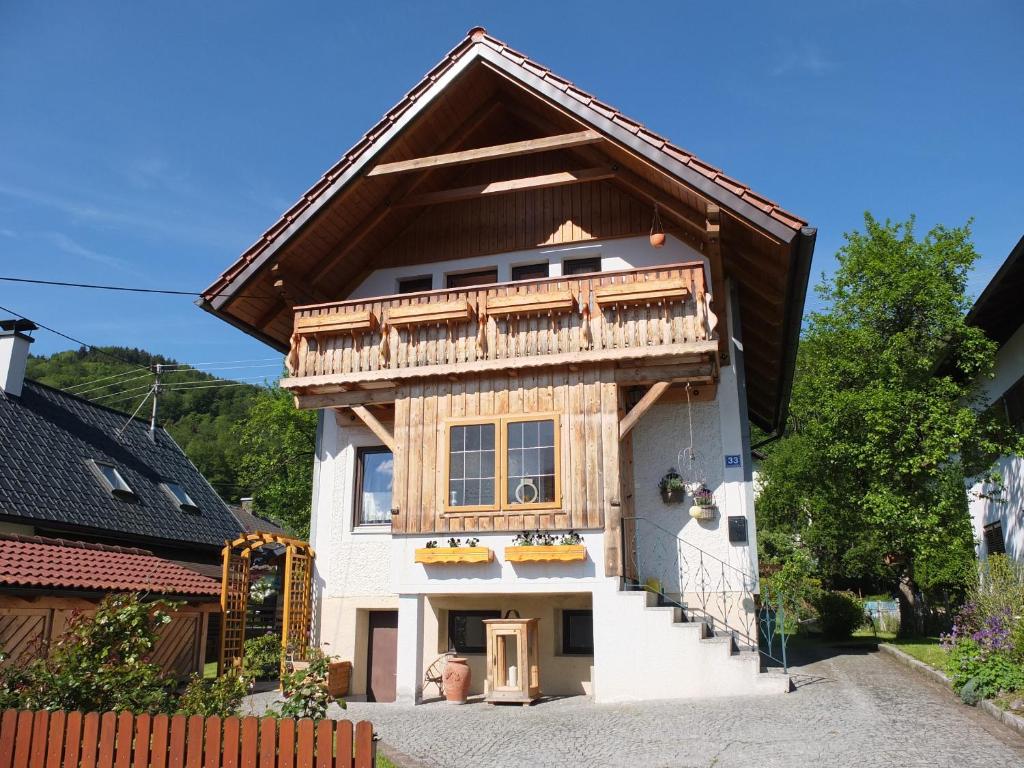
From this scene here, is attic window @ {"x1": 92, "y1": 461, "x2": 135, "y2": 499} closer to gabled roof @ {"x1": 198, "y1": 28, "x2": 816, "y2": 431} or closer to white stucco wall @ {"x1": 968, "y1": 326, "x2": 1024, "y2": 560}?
gabled roof @ {"x1": 198, "y1": 28, "x2": 816, "y2": 431}

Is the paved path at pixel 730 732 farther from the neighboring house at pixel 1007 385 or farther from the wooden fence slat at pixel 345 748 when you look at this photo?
the neighboring house at pixel 1007 385

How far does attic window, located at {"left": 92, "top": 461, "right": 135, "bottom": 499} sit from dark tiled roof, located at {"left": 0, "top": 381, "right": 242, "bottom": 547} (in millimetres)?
144

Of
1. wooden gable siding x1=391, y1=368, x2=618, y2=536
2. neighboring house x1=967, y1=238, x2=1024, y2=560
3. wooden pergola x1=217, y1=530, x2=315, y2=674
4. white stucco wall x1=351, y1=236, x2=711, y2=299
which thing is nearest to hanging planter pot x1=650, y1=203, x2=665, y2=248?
white stucco wall x1=351, y1=236, x2=711, y2=299

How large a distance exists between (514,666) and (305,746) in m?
6.91

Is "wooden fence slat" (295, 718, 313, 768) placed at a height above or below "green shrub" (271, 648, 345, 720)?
below

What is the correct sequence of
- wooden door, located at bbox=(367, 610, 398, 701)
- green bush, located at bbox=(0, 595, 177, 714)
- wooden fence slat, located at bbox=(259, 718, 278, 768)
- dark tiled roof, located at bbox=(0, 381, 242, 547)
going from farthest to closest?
dark tiled roof, located at bbox=(0, 381, 242, 547) < wooden door, located at bbox=(367, 610, 398, 701) < green bush, located at bbox=(0, 595, 177, 714) < wooden fence slat, located at bbox=(259, 718, 278, 768)

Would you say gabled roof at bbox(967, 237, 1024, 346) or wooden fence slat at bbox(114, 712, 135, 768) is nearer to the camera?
wooden fence slat at bbox(114, 712, 135, 768)

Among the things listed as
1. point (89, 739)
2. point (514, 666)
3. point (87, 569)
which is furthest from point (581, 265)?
point (89, 739)

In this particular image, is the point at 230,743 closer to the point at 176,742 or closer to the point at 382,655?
the point at 176,742

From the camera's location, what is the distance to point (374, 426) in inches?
550

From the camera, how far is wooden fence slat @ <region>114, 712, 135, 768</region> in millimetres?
6477

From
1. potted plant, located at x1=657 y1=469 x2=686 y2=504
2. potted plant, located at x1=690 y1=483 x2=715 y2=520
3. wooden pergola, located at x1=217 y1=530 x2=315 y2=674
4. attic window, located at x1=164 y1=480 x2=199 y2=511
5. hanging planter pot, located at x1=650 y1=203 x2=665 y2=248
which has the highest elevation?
hanging planter pot, located at x1=650 y1=203 x2=665 y2=248

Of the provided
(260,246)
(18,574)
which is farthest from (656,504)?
(18,574)

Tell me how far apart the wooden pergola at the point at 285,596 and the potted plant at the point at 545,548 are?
151 inches
